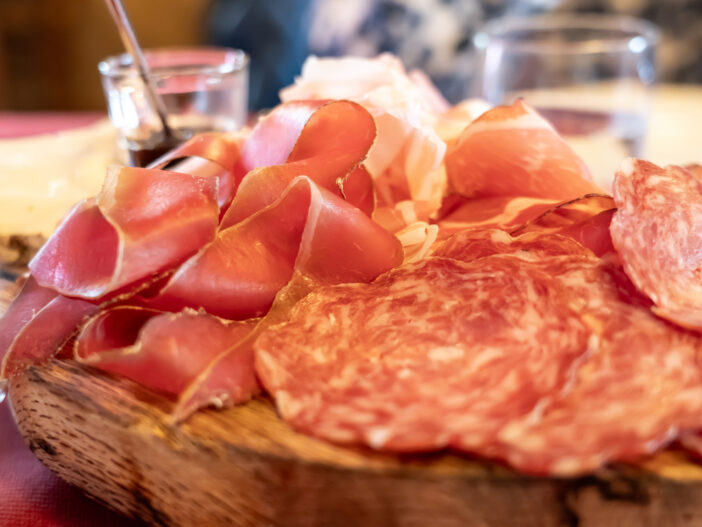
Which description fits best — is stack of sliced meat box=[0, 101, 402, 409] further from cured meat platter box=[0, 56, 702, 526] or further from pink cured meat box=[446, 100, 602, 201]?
pink cured meat box=[446, 100, 602, 201]

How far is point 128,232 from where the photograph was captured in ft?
1.75

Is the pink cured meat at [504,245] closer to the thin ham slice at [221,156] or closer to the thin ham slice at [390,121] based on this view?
the thin ham slice at [390,121]

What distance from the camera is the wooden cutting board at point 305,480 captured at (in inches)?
16.1

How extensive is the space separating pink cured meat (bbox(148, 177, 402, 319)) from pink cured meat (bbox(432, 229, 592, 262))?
5 cm

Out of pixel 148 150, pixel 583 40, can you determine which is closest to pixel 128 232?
pixel 148 150

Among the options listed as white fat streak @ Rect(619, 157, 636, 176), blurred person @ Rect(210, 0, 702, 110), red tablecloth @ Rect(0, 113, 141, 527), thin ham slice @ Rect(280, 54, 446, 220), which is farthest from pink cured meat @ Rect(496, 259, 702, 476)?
blurred person @ Rect(210, 0, 702, 110)

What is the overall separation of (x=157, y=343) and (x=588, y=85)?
1.08m

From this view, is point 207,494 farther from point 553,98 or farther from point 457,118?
point 553,98

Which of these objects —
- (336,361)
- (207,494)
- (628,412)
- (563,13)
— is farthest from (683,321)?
(563,13)

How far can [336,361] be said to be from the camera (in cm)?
49

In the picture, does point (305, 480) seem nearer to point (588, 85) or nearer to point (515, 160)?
point (515, 160)

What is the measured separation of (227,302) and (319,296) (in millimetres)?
72

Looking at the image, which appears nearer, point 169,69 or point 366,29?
point 169,69

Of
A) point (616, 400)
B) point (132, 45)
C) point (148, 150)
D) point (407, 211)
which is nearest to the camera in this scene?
point (616, 400)
